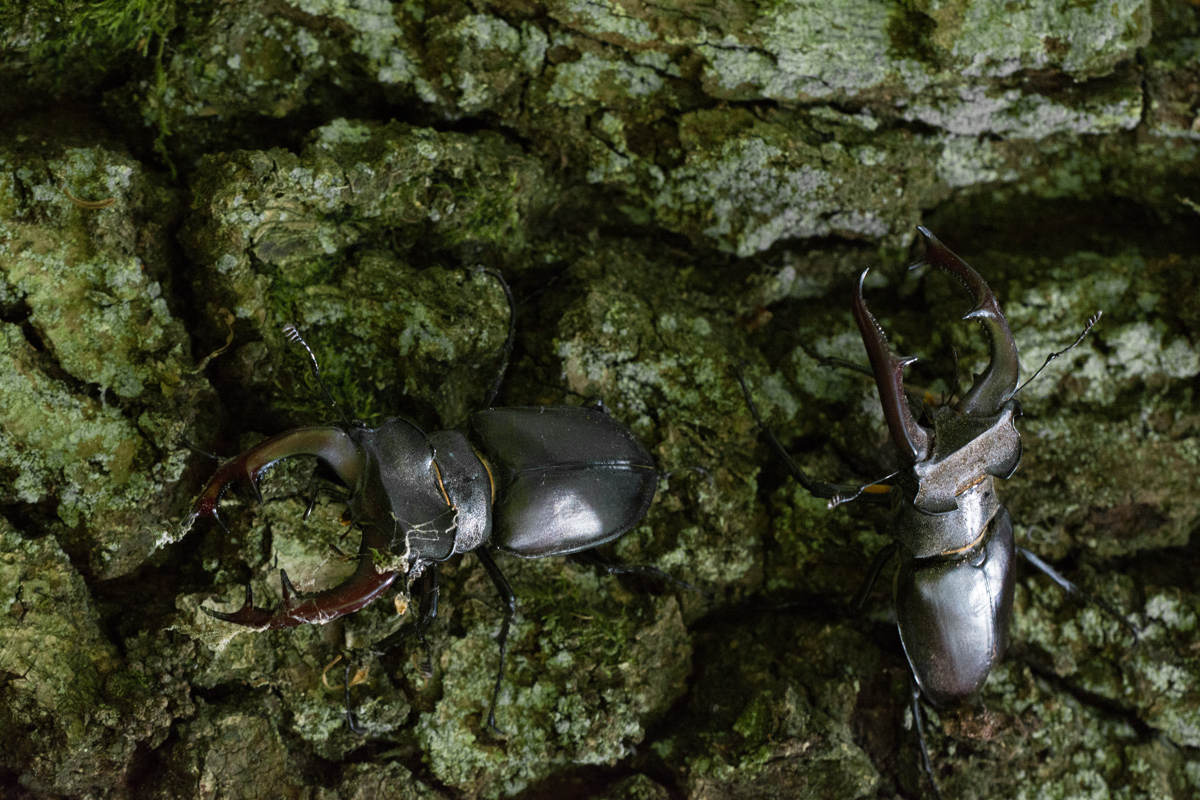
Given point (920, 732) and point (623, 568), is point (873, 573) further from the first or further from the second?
point (623, 568)

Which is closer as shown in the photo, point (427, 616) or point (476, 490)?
point (427, 616)

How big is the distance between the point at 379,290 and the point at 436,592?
0.87 meters

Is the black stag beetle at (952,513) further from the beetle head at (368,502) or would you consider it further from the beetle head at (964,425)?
the beetle head at (368,502)

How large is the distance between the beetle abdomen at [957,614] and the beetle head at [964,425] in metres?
0.22

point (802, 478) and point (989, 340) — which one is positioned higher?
point (989, 340)

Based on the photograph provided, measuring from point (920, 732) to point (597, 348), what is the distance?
1503mm

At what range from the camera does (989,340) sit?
2.30 meters

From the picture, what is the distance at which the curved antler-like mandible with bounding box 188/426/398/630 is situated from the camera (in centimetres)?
192

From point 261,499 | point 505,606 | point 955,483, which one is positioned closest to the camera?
point 261,499

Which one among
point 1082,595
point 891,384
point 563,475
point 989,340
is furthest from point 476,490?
point 1082,595

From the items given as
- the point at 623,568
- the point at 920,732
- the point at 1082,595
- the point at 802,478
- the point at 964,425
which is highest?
the point at 964,425

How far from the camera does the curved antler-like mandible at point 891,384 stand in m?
2.16

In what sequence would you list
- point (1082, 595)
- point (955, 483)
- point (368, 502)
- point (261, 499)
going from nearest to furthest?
point (261, 499)
point (368, 502)
point (955, 483)
point (1082, 595)

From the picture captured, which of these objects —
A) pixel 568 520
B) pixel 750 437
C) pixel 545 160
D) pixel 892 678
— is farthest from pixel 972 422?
pixel 545 160
